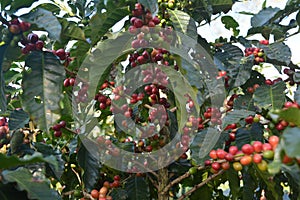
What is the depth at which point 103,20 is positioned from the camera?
1343 mm

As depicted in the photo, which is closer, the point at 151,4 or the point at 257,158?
the point at 257,158

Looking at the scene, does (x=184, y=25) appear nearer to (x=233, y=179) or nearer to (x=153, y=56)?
(x=153, y=56)

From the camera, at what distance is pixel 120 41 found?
1402 millimetres

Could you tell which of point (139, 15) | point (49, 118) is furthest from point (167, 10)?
point (49, 118)

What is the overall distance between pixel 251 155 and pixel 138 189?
629 millimetres

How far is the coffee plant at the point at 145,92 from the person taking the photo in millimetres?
1194

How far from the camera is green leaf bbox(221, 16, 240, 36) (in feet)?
6.32

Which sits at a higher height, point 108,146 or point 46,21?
point 46,21

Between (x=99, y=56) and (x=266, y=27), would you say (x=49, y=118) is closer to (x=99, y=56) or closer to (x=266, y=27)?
(x=99, y=56)

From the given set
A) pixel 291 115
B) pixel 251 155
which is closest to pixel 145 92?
pixel 251 155

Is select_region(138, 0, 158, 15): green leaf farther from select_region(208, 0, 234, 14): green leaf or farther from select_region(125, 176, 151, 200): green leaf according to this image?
select_region(125, 176, 151, 200): green leaf

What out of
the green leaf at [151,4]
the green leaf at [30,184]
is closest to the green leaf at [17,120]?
the green leaf at [30,184]

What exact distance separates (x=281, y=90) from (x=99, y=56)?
605mm

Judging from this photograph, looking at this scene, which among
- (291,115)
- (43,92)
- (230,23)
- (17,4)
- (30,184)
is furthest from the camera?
(230,23)
